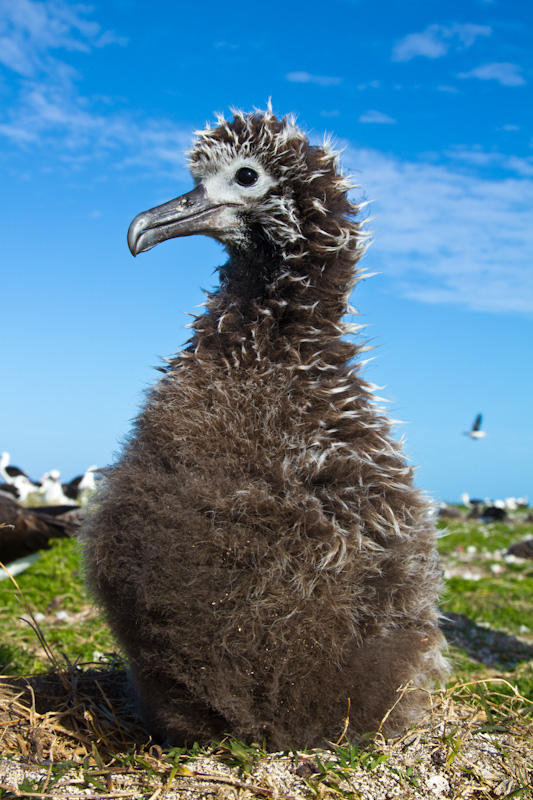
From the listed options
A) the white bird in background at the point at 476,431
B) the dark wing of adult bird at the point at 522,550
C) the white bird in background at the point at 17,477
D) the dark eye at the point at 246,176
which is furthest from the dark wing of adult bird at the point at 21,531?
the white bird in background at the point at 476,431

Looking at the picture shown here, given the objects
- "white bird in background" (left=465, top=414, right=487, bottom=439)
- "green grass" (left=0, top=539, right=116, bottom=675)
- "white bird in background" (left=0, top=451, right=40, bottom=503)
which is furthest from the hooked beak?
"white bird in background" (left=465, top=414, right=487, bottom=439)

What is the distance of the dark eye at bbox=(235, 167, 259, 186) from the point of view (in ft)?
11.5

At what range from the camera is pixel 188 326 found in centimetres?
350

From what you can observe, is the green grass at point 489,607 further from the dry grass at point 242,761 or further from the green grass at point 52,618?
the green grass at point 52,618

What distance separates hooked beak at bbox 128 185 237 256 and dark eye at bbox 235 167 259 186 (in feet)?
0.48

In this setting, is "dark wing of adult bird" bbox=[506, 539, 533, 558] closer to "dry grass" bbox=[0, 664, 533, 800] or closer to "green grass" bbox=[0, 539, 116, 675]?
"green grass" bbox=[0, 539, 116, 675]

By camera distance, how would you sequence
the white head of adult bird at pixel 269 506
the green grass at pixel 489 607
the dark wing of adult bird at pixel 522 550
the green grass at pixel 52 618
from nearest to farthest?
the white head of adult bird at pixel 269 506 < the green grass at pixel 52 618 < the green grass at pixel 489 607 < the dark wing of adult bird at pixel 522 550

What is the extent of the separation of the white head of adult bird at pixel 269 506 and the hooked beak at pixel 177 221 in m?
0.01

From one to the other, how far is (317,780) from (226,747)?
0.46m

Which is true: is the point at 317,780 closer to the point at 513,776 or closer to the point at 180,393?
the point at 513,776

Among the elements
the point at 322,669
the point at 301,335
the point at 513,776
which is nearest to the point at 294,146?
the point at 301,335

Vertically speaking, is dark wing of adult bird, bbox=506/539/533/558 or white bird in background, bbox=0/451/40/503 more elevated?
dark wing of adult bird, bbox=506/539/533/558

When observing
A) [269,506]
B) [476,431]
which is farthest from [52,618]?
[476,431]

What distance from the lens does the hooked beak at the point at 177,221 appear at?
3508 millimetres
